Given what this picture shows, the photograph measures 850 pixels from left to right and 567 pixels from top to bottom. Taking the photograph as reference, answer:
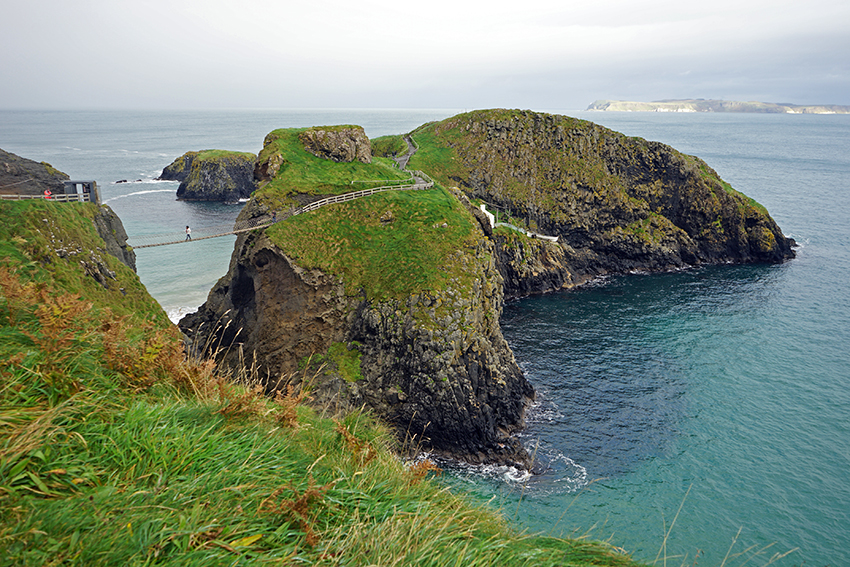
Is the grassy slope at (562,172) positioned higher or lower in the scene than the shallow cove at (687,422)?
higher

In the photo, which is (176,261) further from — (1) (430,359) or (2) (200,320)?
(1) (430,359)

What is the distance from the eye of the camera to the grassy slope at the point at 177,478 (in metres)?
4.02

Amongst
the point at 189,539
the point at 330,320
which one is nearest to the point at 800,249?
the point at 330,320

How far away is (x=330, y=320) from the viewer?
1468 inches

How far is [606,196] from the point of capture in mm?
81750

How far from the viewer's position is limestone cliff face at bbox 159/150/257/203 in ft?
376

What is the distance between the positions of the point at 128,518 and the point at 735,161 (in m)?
205

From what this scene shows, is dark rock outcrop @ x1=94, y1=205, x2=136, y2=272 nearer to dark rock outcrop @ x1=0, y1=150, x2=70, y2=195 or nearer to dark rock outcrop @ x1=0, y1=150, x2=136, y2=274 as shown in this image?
dark rock outcrop @ x1=0, y1=150, x2=136, y2=274

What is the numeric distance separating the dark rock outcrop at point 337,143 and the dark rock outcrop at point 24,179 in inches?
968

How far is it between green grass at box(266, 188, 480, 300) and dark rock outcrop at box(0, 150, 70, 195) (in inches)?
647

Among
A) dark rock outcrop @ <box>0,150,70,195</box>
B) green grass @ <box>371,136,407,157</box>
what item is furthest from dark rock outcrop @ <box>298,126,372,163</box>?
green grass @ <box>371,136,407,157</box>

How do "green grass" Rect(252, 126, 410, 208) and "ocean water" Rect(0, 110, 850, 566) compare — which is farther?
"green grass" Rect(252, 126, 410, 208)

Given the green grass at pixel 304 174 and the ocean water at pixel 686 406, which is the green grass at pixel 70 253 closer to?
the green grass at pixel 304 174

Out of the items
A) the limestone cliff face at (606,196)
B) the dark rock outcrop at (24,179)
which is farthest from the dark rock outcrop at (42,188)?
the limestone cliff face at (606,196)
